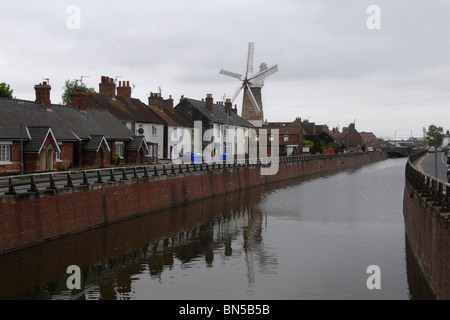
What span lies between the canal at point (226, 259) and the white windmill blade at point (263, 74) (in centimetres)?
6345

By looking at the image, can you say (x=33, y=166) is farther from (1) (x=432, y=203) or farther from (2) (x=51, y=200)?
(1) (x=432, y=203)

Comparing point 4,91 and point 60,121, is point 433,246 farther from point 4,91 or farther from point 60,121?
point 4,91

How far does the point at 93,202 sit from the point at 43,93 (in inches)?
667

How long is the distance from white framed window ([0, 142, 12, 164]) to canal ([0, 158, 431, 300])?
926cm

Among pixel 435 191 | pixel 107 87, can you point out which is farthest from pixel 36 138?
pixel 435 191

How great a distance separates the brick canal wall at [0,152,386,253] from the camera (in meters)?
23.7

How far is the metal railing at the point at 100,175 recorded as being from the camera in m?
26.1

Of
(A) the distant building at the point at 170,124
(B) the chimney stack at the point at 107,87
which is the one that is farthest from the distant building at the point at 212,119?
(B) the chimney stack at the point at 107,87

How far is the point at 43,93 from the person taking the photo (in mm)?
43344

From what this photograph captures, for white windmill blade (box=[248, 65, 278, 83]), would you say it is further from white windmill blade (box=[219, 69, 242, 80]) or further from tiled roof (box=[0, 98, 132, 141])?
tiled roof (box=[0, 98, 132, 141])

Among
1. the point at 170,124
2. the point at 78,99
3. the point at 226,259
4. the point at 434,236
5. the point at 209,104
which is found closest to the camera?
the point at 434,236

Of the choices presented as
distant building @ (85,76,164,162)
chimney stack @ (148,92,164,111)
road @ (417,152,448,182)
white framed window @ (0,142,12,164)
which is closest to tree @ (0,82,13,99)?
distant building @ (85,76,164,162)
